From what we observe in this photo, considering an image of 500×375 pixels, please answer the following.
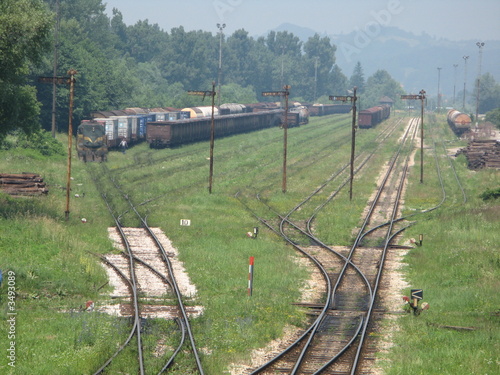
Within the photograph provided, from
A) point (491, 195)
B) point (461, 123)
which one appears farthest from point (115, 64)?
point (491, 195)

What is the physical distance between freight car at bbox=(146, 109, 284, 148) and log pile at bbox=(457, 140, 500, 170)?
26485 mm

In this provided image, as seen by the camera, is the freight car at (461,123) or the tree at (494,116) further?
the tree at (494,116)

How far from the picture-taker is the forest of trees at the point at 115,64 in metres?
28.6

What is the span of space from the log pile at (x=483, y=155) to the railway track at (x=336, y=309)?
27.3 meters

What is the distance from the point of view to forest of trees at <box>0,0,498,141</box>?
2862cm

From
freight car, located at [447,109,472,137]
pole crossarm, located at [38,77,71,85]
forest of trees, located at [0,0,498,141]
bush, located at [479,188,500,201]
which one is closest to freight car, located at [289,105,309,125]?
forest of trees, located at [0,0,498,141]

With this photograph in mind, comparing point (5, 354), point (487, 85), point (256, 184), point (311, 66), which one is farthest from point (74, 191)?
point (487, 85)

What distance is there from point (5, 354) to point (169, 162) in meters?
42.2

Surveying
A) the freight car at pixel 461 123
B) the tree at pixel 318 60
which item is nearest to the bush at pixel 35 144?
the freight car at pixel 461 123

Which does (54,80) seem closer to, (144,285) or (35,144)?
(144,285)

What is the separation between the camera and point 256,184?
4812cm

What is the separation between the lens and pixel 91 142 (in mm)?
57031

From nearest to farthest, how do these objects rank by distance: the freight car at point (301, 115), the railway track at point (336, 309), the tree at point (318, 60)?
the railway track at point (336, 309)
the freight car at point (301, 115)
the tree at point (318, 60)

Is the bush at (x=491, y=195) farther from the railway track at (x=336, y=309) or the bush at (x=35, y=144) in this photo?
the bush at (x=35, y=144)
